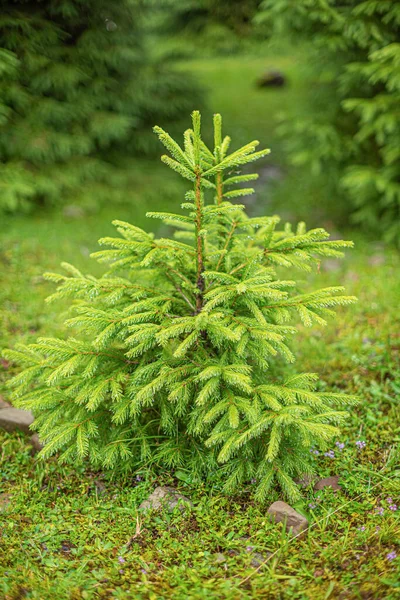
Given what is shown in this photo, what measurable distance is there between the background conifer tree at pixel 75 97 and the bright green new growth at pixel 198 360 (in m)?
4.52

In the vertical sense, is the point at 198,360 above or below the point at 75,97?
below

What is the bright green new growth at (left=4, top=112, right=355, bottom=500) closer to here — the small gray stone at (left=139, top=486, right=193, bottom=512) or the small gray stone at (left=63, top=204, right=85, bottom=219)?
the small gray stone at (left=139, top=486, right=193, bottom=512)

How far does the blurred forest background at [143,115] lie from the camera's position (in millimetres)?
5859

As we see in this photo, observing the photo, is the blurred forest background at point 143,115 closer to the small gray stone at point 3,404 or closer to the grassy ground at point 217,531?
the small gray stone at point 3,404

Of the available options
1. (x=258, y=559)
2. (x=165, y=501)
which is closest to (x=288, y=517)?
(x=258, y=559)

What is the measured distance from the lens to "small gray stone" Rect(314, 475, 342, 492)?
2.93 meters

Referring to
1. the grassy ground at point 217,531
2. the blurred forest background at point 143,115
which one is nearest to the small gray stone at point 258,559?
the grassy ground at point 217,531

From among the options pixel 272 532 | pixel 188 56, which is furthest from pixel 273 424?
pixel 188 56

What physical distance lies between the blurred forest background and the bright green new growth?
2171mm

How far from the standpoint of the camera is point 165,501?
2.84m

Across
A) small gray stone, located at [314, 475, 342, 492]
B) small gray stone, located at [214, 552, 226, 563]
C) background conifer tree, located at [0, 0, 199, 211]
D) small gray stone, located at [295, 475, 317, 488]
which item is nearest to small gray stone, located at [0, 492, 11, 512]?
small gray stone, located at [214, 552, 226, 563]

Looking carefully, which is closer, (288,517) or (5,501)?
(288,517)

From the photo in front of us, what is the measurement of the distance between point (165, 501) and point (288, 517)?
751mm

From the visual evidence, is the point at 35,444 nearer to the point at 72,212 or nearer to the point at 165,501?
the point at 165,501
